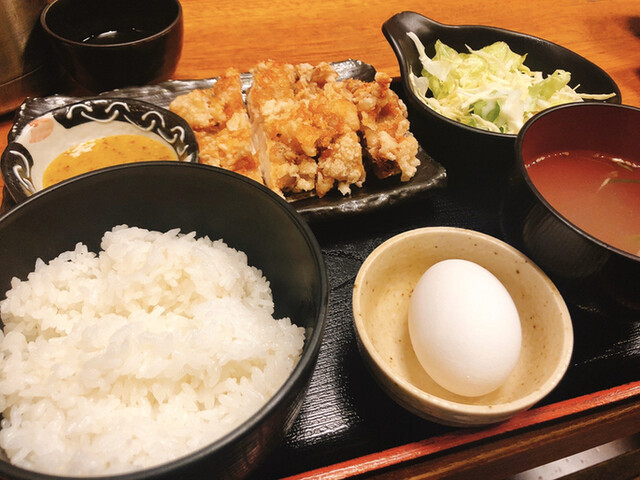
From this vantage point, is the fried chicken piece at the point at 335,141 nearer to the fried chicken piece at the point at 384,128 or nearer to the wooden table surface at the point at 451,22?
the fried chicken piece at the point at 384,128

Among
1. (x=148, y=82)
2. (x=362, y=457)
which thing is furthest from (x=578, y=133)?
(x=148, y=82)

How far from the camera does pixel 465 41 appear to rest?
263cm

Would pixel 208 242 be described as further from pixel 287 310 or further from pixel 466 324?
pixel 466 324

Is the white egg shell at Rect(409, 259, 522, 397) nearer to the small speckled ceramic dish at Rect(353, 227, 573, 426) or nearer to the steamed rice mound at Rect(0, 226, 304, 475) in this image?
the small speckled ceramic dish at Rect(353, 227, 573, 426)

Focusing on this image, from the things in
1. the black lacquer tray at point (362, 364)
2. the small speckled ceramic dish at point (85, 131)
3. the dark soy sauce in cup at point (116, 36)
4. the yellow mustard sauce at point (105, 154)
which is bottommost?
the black lacquer tray at point (362, 364)

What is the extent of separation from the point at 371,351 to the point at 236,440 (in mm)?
511

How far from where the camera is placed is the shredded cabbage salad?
234 centimetres

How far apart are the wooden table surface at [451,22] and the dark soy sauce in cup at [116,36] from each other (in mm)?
272

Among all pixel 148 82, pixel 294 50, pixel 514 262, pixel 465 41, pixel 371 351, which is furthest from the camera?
pixel 294 50

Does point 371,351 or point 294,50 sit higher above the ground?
point 294,50

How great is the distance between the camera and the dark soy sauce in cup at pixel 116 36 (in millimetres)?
2473

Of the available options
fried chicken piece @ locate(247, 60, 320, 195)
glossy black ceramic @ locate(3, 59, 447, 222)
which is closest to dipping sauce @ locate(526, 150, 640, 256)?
glossy black ceramic @ locate(3, 59, 447, 222)

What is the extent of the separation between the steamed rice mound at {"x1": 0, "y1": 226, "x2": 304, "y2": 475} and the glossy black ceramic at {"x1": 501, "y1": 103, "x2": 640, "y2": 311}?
0.86m

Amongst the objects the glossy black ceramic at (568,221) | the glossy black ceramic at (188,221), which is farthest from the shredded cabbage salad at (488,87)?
the glossy black ceramic at (188,221)
